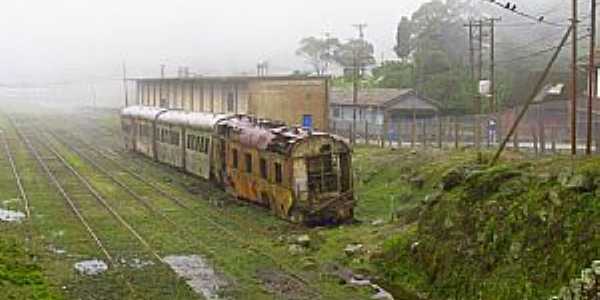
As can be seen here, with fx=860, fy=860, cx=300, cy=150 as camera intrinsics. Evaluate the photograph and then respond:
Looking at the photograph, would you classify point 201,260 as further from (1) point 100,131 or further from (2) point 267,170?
(1) point 100,131

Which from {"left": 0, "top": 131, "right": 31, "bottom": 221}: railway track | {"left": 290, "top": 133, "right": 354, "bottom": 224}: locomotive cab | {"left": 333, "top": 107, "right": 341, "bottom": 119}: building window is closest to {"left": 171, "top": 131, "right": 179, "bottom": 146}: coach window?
{"left": 0, "top": 131, "right": 31, "bottom": 221}: railway track

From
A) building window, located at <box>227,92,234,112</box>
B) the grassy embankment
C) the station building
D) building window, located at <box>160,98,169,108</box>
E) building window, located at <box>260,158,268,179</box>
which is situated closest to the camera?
the grassy embankment

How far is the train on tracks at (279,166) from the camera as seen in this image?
27484 mm

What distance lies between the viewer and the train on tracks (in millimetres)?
27484

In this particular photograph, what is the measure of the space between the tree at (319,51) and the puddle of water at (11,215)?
83331 millimetres

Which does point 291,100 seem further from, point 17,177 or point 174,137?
point 17,177

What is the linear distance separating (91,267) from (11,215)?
947 centimetres

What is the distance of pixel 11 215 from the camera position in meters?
29.6

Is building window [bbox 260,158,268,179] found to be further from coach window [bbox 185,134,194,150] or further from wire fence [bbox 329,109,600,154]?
wire fence [bbox 329,109,600,154]

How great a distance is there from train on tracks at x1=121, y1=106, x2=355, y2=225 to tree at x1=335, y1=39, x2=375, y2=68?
212 ft

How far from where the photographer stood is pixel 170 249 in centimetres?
2375

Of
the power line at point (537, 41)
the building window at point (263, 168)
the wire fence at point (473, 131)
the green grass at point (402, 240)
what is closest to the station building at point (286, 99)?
the wire fence at point (473, 131)

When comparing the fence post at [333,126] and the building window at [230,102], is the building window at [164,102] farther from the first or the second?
the fence post at [333,126]

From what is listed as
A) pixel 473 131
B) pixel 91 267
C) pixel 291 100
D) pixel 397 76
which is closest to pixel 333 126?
pixel 291 100
